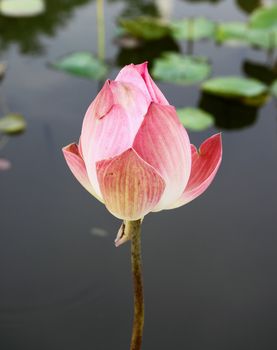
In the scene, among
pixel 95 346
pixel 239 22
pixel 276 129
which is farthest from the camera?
pixel 239 22

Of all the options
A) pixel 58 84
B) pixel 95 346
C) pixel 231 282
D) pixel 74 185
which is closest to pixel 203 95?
pixel 58 84

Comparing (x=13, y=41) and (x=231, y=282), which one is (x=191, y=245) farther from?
(x=13, y=41)

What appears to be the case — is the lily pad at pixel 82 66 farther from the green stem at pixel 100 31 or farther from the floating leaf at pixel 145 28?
the floating leaf at pixel 145 28

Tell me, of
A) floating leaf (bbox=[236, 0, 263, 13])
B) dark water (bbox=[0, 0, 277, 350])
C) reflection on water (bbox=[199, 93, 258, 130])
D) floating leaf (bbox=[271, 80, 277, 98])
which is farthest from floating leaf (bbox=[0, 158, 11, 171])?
floating leaf (bbox=[236, 0, 263, 13])

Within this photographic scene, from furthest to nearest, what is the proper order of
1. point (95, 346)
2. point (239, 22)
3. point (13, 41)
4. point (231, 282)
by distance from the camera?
1. point (239, 22)
2. point (13, 41)
3. point (231, 282)
4. point (95, 346)

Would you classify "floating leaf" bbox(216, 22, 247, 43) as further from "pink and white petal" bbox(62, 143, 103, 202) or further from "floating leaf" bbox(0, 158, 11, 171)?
"pink and white petal" bbox(62, 143, 103, 202)

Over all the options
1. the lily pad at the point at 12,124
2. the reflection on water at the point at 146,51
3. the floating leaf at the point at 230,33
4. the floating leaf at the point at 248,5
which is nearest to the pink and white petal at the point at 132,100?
the lily pad at the point at 12,124

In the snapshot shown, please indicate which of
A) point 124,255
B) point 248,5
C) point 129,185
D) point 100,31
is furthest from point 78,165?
point 248,5
